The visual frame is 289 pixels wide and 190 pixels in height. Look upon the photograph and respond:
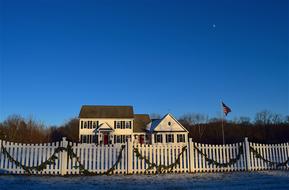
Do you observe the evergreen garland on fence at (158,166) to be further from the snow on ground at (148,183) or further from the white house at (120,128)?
the white house at (120,128)

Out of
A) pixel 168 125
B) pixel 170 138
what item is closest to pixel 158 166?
pixel 168 125

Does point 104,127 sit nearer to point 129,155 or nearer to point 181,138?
point 181,138

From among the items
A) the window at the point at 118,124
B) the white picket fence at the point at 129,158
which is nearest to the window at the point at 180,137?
the window at the point at 118,124

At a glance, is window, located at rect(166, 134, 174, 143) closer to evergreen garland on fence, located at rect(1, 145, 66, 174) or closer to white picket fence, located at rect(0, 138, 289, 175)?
white picket fence, located at rect(0, 138, 289, 175)

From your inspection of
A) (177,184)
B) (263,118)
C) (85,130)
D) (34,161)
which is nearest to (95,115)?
(85,130)

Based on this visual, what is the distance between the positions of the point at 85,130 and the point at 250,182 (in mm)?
35886

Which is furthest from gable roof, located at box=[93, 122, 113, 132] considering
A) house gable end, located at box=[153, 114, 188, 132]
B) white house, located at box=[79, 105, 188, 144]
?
house gable end, located at box=[153, 114, 188, 132]

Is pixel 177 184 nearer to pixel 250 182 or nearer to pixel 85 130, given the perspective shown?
pixel 250 182

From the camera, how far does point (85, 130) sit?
41.3m

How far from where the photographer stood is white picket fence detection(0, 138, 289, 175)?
10039 millimetres

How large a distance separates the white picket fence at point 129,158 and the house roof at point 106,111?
32.1 meters

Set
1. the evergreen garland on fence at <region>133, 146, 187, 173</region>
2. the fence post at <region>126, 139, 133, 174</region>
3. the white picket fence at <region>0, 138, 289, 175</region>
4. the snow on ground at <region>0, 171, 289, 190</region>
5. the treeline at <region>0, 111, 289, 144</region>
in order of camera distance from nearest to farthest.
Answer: the snow on ground at <region>0, 171, 289, 190</region> → the white picket fence at <region>0, 138, 289, 175</region> → the fence post at <region>126, 139, 133, 174</region> → the evergreen garland on fence at <region>133, 146, 187, 173</region> → the treeline at <region>0, 111, 289, 144</region>

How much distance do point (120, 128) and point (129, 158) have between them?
107 ft

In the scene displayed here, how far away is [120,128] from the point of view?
140 feet
